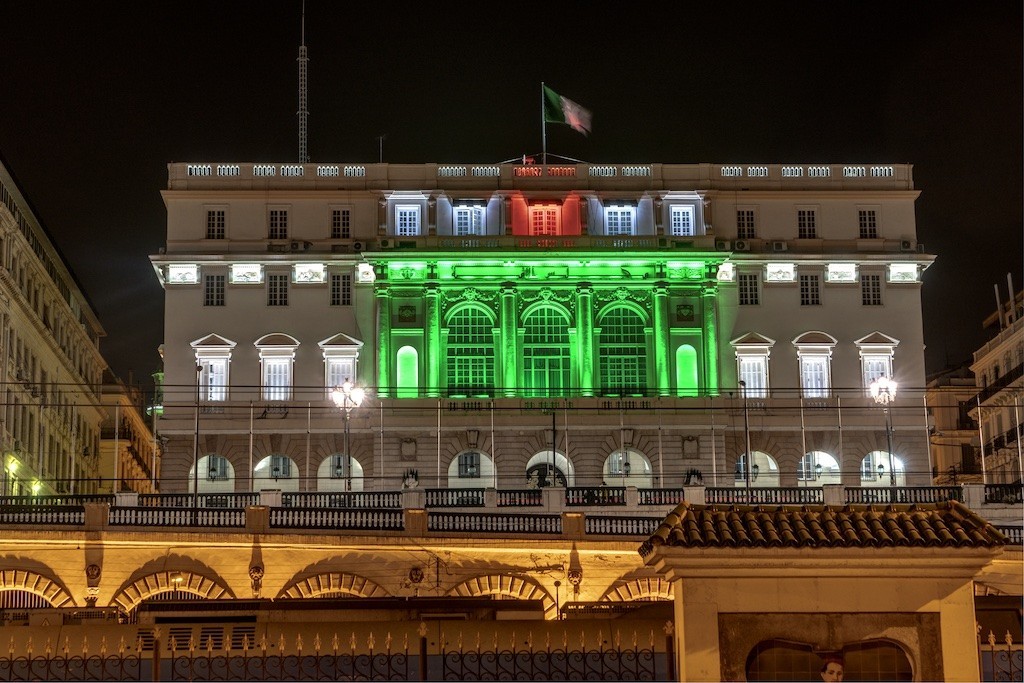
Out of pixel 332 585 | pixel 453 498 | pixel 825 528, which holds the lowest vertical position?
pixel 825 528

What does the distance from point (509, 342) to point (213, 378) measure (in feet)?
47.9

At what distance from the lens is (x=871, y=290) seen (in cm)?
9094

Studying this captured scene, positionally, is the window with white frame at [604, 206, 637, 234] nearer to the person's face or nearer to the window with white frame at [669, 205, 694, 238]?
the window with white frame at [669, 205, 694, 238]

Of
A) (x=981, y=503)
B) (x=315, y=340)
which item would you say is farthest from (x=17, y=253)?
(x=981, y=503)

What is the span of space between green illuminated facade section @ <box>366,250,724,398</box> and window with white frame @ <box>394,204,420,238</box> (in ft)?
8.87

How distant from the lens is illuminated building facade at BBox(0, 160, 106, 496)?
257 ft

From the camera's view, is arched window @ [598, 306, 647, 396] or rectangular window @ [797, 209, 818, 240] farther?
rectangular window @ [797, 209, 818, 240]

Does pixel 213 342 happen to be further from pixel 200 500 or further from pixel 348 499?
pixel 348 499

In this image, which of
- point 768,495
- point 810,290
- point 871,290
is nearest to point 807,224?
point 810,290

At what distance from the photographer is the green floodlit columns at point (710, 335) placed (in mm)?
88000

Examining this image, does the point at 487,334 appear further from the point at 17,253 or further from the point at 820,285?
the point at 17,253

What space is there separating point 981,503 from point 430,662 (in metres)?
44.1

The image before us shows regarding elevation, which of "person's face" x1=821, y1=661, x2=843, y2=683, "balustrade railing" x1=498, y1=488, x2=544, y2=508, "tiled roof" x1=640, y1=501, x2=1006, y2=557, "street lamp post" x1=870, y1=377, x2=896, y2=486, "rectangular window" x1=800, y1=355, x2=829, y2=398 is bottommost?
"person's face" x1=821, y1=661, x2=843, y2=683

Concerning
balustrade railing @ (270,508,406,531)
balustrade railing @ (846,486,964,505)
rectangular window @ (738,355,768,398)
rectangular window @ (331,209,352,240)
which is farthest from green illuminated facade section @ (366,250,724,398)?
balustrade railing @ (270,508,406,531)
